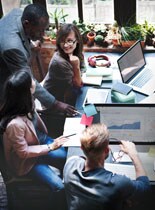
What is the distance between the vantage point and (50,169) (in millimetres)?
3225

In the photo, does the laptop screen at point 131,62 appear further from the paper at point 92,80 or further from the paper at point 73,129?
the paper at point 73,129

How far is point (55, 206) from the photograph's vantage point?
330cm

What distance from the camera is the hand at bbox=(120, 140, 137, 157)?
9.29ft

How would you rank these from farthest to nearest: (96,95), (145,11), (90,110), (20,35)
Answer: (145,11) → (96,95) → (20,35) → (90,110)

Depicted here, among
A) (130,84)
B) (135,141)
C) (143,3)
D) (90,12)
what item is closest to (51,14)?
(90,12)

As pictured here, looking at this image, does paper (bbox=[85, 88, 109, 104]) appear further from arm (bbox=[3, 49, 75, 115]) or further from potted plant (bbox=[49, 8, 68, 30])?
potted plant (bbox=[49, 8, 68, 30])

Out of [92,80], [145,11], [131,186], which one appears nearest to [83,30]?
[145,11]

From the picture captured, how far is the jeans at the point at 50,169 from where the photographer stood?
3.14 metres

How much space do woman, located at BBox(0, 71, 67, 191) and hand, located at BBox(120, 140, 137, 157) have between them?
0.48 metres

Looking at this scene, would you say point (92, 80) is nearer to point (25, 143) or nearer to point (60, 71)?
point (60, 71)

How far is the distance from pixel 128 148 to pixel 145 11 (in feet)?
6.77

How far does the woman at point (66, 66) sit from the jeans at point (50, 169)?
0.51m

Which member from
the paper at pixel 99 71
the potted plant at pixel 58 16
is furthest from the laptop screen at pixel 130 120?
the potted plant at pixel 58 16

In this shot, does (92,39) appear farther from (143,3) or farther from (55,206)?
(55,206)
